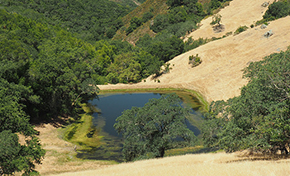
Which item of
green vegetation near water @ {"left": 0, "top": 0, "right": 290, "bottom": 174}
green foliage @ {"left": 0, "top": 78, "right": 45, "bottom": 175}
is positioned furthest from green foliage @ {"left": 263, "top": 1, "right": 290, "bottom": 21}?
green foliage @ {"left": 0, "top": 78, "right": 45, "bottom": 175}

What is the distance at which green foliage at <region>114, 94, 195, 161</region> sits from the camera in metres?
31.6

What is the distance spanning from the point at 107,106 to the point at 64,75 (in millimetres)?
19254

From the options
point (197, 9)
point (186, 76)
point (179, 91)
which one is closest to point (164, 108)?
point (179, 91)

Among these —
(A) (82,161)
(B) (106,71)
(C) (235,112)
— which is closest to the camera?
(C) (235,112)

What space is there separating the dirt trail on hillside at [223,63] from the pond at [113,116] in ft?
22.4

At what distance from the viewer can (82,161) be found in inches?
1547

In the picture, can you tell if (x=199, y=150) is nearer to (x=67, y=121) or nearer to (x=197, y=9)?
(x=67, y=121)

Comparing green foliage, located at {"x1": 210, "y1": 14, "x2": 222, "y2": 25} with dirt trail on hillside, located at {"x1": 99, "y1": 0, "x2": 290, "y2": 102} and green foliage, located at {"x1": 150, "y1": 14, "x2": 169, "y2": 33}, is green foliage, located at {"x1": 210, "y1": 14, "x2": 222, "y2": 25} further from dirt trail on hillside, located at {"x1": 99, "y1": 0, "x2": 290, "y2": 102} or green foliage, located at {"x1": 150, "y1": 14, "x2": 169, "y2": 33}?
green foliage, located at {"x1": 150, "y1": 14, "x2": 169, "y2": 33}

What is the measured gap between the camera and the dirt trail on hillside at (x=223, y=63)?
252 ft

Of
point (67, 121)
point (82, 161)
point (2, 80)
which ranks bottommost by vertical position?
point (82, 161)

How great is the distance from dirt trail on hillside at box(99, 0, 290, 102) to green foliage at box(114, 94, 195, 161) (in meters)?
39.0

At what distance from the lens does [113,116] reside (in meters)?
63.9

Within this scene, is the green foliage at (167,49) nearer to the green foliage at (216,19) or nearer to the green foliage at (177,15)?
the green foliage at (216,19)

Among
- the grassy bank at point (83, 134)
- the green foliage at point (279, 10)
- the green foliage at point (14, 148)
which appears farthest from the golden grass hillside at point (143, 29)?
the green foliage at point (14, 148)
